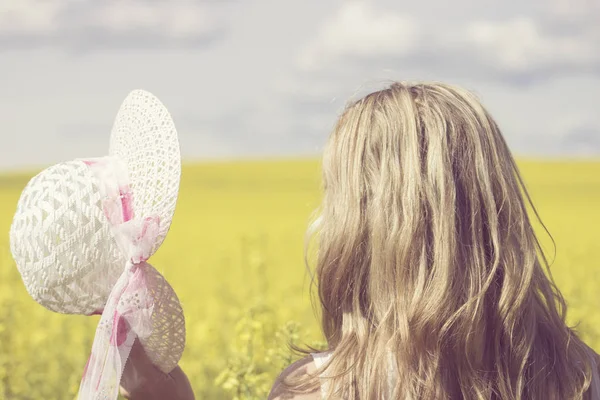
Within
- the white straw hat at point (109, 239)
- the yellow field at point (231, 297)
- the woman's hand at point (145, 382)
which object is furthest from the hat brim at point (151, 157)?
the yellow field at point (231, 297)

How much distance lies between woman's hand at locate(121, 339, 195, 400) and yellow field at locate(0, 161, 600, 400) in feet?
1.57

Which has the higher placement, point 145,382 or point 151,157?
point 151,157

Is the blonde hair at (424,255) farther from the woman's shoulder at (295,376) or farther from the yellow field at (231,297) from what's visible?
the yellow field at (231,297)

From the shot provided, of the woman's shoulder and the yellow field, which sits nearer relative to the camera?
the woman's shoulder

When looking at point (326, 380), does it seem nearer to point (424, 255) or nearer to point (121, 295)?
point (424, 255)

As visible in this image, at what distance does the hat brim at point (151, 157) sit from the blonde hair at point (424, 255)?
0.29m

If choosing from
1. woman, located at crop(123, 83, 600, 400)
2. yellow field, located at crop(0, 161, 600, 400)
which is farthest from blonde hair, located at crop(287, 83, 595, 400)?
yellow field, located at crop(0, 161, 600, 400)

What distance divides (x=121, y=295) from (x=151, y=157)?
10.6 inches

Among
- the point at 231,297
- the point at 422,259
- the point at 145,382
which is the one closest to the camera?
the point at 422,259

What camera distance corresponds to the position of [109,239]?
1650 mm

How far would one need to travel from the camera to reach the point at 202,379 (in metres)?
4.02

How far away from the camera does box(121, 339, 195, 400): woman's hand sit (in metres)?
1.72

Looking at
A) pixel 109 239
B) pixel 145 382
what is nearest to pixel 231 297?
pixel 145 382

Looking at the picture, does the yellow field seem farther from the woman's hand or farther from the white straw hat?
the woman's hand
